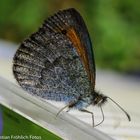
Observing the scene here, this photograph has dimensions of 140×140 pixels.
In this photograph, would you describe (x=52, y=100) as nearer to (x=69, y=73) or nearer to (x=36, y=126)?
(x=69, y=73)

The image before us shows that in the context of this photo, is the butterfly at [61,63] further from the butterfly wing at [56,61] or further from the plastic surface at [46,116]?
the plastic surface at [46,116]

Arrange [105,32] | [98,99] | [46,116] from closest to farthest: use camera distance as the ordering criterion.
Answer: [46,116], [98,99], [105,32]

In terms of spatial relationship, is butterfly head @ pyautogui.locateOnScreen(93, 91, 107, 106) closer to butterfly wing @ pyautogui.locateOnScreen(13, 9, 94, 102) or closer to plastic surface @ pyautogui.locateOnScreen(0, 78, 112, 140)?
butterfly wing @ pyautogui.locateOnScreen(13, 9, 94, 102)

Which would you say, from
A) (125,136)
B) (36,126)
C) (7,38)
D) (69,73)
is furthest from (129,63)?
(36,126)

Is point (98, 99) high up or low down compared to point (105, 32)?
down

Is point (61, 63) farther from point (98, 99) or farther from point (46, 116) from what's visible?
point (46, 116)

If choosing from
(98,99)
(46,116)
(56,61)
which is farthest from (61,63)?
(46,116)

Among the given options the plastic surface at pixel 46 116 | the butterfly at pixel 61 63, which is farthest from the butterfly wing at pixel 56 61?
the plastic surface at pixel 46 116
